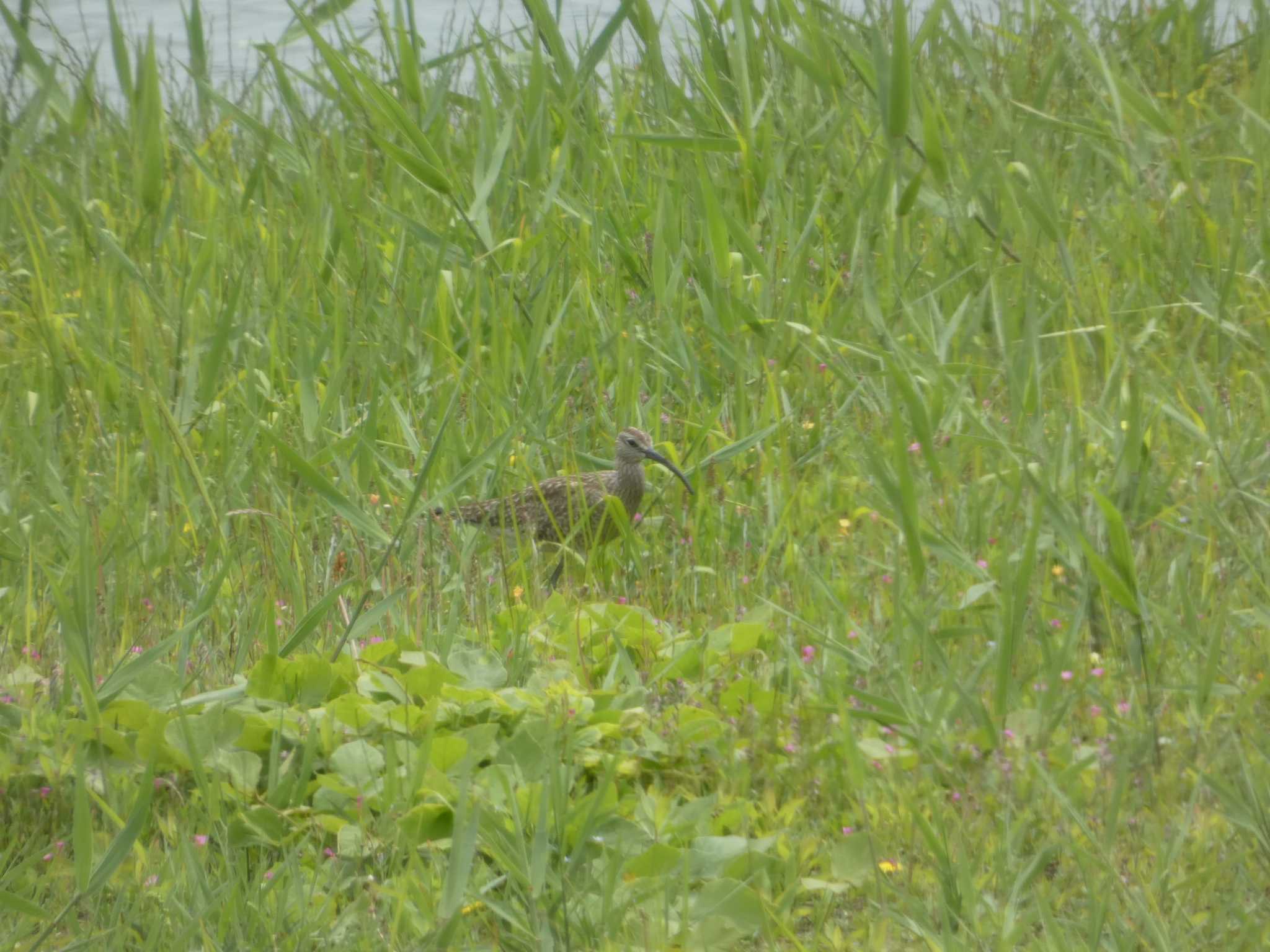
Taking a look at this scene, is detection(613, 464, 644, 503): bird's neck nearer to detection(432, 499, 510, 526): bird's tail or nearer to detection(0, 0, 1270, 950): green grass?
detection(0, 0, 1270, 950): green grass

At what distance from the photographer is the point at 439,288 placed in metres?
5.52

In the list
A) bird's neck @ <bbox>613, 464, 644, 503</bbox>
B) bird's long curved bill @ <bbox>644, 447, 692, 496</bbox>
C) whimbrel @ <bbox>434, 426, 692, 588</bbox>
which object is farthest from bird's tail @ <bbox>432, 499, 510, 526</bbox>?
bird's long curved bill @ <bbox>644, 447, 692, 496</bbox>

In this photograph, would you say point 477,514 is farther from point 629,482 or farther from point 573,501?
point 629,482

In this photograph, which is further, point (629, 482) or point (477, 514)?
point (629, 482)

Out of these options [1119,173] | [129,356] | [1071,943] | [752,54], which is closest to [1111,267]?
[1119,173]

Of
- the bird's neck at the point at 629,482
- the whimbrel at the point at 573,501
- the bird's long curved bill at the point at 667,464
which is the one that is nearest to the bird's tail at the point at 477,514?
the whimbrel at the point at 573,501

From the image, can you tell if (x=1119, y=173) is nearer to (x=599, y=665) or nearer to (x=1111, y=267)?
(x=1111, y=267)

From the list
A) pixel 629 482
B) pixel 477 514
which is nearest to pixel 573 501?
pixel 629 482

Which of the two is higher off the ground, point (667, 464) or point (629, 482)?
point (667, 464)

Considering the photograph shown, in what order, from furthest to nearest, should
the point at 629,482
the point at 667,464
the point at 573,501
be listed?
the point at 629,482, the point at 573,501, the point at 667,464

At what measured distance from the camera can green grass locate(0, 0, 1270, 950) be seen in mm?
2816

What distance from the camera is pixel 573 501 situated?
16.6ft

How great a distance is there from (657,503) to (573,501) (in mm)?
278

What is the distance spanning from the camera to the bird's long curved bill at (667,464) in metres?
4.75
